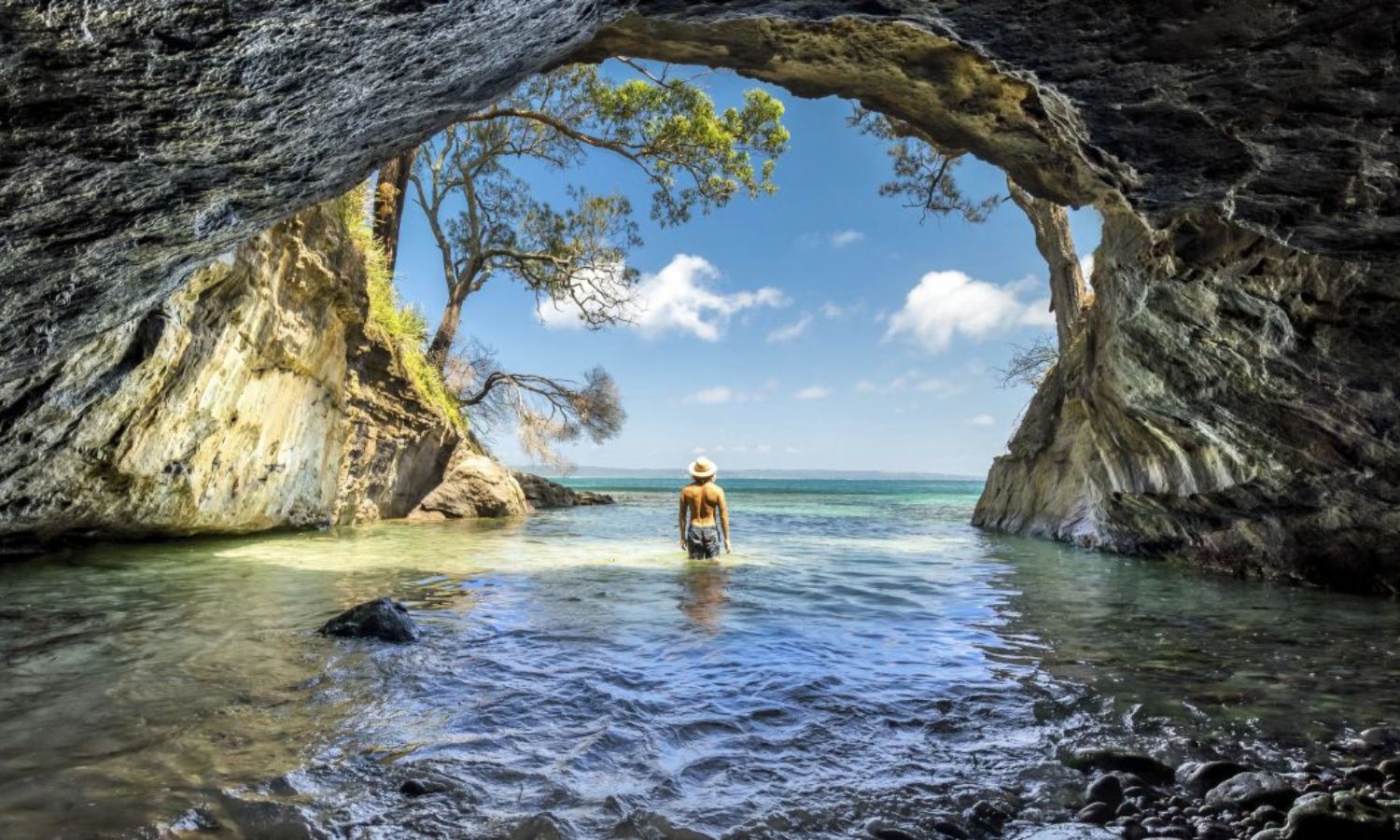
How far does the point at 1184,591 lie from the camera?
7.55 metres

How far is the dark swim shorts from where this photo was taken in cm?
954

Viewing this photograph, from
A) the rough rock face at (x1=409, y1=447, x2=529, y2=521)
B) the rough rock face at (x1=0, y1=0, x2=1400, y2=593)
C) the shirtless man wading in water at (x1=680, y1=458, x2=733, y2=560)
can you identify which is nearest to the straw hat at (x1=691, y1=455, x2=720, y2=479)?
the shirtless man wading in water at (x1=680, y1=458, x2=733, y2=560)

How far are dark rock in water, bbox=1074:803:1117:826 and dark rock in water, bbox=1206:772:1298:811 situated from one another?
1.21 ft

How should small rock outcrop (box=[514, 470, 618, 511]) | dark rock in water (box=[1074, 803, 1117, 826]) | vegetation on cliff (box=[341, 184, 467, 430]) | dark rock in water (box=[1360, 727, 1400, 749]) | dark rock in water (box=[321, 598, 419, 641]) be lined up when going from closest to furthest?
1. dark rock in water (box=[1074, 803, 1117, 826])
2. dark rock in water (box=[1360, 727, 1400, 749])
3. dark rock in water (box=[321, 598, 419, 641])
4. vegetation on cliff (box=[341, 184, 467, 430])
5. small rock outcrop (box=[514, 470, 618, 511])

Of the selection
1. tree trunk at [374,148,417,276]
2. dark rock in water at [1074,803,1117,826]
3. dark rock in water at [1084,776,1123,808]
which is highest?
tree trunk at [374,148,417,276]

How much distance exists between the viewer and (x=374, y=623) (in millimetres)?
4789

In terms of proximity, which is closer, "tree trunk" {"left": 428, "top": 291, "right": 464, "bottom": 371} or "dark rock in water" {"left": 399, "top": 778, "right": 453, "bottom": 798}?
"dark rock in water" {"left": 399, "top": 778, "right": 453, "bottom": 798}

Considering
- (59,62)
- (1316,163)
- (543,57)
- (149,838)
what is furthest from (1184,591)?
(59,62)

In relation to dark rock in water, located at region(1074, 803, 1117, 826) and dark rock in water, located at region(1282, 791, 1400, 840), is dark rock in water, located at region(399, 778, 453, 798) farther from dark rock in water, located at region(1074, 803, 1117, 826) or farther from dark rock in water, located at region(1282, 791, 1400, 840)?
dark rock in water, located at region(1282, 791, 1400, 840)

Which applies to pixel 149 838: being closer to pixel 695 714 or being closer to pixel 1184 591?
pixel 695 714

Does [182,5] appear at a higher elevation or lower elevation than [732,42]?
lower

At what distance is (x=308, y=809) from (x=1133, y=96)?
4.26 meters

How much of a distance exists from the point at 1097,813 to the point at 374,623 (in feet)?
13.6

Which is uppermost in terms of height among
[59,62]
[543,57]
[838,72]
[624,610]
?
[838,72]
